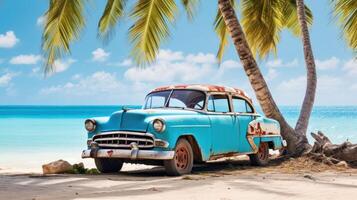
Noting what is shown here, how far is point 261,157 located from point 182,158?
331 cm

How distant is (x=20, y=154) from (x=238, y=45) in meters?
14.9

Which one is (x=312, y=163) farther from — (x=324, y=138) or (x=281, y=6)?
(x=281, y=6)

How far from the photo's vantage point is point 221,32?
19797 mm

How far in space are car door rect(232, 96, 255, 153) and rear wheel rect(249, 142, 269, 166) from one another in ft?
1.56

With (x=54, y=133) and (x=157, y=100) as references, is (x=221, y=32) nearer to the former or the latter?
(x=157, y=100)

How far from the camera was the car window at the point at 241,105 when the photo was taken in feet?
44.1

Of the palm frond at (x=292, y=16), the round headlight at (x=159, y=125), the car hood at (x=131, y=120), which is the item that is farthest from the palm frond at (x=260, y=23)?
the round headlight at (x=159, y=125)

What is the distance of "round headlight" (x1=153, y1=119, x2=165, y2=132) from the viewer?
1104 cm

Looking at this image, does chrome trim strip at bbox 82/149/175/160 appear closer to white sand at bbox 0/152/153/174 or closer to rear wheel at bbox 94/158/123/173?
rear wheel at bbox 94/158/123/173

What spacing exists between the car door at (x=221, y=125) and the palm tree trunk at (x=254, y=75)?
2.70 meters

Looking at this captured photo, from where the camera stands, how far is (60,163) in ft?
40.6

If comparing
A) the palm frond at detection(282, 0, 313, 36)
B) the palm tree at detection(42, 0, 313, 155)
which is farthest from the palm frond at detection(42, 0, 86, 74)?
the palm frond at detection(282, 0, 313, 36)

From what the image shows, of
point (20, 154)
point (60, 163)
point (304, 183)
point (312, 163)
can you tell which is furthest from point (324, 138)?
point (20, 154)

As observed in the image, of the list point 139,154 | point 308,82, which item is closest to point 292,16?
point 308,82
